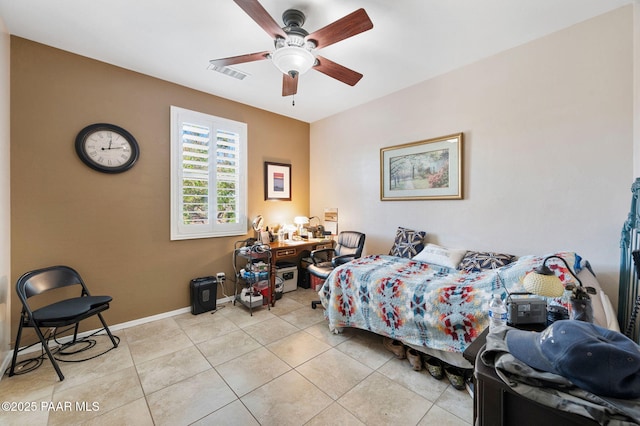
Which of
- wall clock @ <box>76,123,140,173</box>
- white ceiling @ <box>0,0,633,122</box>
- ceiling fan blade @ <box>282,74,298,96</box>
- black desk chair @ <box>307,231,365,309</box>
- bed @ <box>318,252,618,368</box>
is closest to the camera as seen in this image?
bed @ <box>318,252,618,368</box>

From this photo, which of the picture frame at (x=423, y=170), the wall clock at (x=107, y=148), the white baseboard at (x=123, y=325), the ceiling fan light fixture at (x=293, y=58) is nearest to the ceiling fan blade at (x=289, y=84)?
the ceiling fan light fixture at (x=293, y=58)

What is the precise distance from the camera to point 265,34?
7.56 ft

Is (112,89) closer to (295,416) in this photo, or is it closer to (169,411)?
(169,411)

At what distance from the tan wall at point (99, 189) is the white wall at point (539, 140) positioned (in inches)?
108

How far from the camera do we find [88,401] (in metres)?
1.78

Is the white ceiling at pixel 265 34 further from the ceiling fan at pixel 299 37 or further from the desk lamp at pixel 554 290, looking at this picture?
the desk lamp at pixel 554 290

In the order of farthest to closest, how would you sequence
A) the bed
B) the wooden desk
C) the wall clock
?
the wooden desk → the wall clock → the bed

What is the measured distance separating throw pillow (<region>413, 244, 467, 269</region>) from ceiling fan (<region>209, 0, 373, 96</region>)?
6.46ft

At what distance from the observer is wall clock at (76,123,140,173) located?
8.63 ft

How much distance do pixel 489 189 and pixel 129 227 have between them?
3.92 meters

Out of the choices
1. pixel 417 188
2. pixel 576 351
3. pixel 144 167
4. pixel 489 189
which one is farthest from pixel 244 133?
pixel 576 351

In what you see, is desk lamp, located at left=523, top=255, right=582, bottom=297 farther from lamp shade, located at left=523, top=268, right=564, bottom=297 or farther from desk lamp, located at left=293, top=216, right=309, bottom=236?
desk lamp, located at left=293, top=216, right=309, bottom=236

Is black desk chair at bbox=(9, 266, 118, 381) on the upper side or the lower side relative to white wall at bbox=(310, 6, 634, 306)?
lower

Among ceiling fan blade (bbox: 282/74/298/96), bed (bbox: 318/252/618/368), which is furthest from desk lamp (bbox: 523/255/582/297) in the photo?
ceiling fan blade (bbox: 282/74/298/96)
